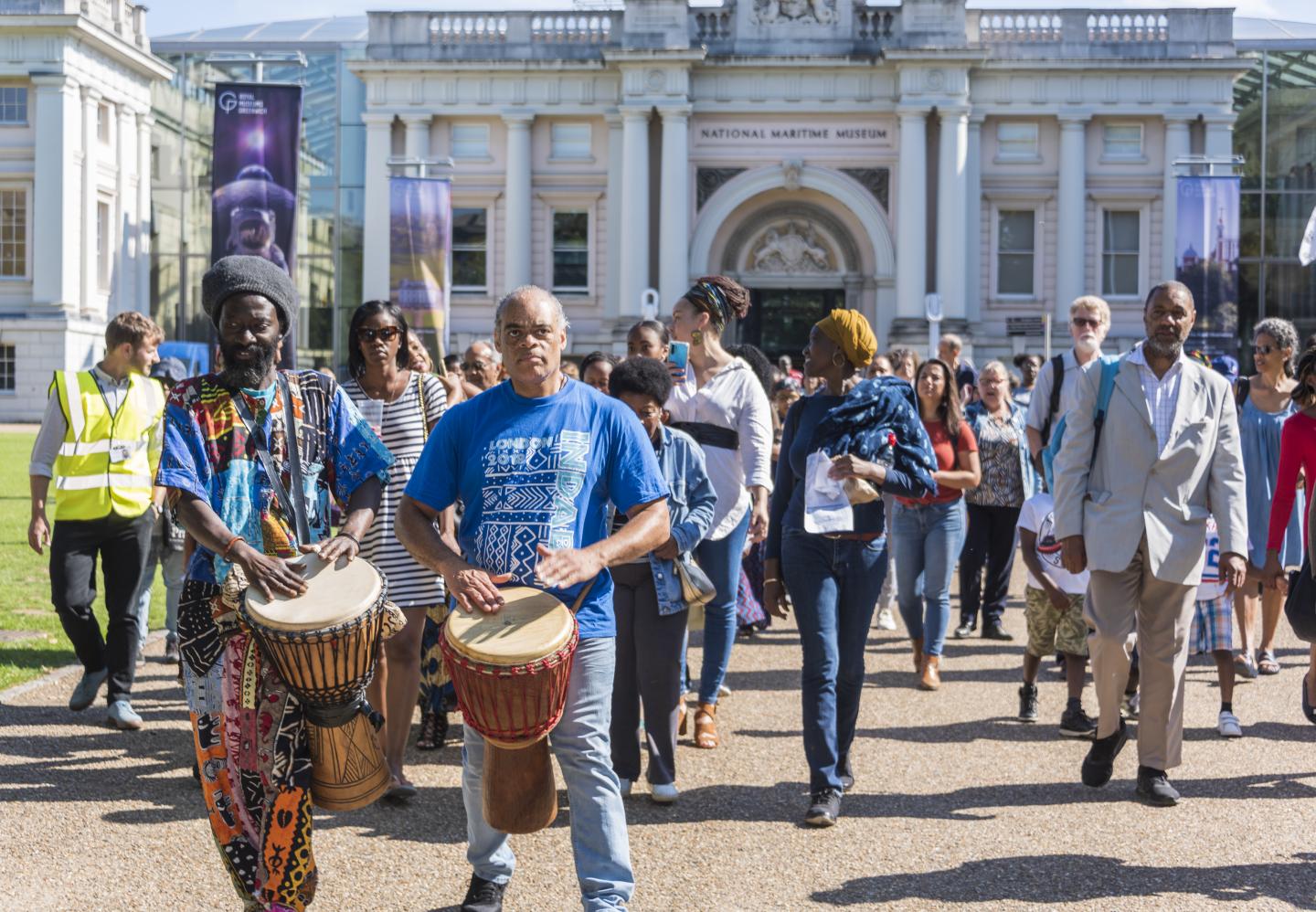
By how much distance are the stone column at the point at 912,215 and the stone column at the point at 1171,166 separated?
5.83m

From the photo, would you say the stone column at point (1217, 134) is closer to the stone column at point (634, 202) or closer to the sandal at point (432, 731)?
the stone column at point (634, 202)

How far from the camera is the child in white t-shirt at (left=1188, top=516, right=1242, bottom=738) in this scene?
8.27 metres

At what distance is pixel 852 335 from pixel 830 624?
4.14 ft

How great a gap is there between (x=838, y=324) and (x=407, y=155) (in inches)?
1267

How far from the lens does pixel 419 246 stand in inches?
1316

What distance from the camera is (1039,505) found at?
8.73 meters

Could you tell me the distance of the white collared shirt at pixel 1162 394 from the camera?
689 centimetres

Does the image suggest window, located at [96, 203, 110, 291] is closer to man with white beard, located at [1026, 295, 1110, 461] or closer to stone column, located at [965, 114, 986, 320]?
stone column, located at [965, 114, 986, 320]

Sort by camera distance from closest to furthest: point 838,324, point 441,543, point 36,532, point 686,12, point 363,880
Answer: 1. point 441,543
2. point 363,880
3. point 838,324
4. point 36,532
5. point 686,12

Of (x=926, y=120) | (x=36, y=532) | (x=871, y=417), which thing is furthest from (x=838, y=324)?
(x=926, y=120)

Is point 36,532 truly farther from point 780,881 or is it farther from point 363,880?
point 780,881

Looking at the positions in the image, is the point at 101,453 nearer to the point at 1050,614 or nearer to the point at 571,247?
the point at 1050,614

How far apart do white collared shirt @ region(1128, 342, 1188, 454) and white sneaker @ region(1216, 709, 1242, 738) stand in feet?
6.82

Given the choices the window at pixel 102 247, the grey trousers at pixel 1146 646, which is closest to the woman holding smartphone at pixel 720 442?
the grey trousers at pixel 1146 646
